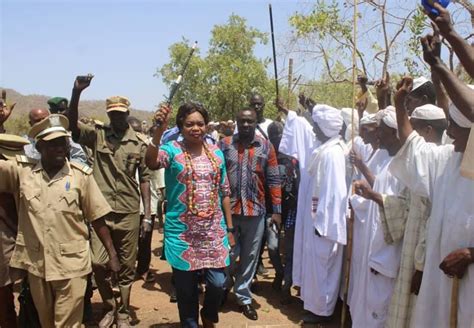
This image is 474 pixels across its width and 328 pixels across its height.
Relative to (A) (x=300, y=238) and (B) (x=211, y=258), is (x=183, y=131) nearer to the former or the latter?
(B) (x=211, y=258)

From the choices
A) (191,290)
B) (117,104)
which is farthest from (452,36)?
(117,104)

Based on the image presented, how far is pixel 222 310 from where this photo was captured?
17.6 feet

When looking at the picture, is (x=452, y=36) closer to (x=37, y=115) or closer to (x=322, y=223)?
(x=322, y=223)

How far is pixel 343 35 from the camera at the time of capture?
1079 cm

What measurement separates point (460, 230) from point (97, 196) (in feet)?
8.16

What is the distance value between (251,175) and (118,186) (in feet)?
4.60

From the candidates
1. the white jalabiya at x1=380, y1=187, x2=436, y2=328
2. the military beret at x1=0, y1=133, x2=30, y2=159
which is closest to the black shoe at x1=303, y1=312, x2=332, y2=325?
the white jalabiya at x1=380, y1=187, x2=436, y2=328

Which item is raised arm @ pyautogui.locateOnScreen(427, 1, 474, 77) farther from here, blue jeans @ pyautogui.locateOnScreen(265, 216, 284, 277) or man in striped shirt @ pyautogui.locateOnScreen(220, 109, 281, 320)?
blue jeans @ pyautogui.locateOnScreen(265, 216, 284, 277)

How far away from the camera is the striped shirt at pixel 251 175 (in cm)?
516

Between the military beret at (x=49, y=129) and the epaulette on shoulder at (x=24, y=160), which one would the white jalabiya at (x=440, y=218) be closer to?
the military beret at (x=49, y=129)

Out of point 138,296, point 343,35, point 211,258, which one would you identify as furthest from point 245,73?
point 211,258

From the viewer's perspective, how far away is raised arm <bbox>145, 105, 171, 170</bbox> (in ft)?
11.9

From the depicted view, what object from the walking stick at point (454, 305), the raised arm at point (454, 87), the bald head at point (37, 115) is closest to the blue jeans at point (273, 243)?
the bald head at point (37, 115)

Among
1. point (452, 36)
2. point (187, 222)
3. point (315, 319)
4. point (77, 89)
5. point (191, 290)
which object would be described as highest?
point (452, 36)
